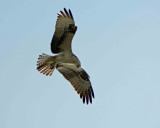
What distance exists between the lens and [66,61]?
46.7 ft

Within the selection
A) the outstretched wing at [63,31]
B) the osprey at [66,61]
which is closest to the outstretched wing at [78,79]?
the osprey at [66,61]

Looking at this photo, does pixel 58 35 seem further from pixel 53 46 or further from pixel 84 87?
pixel 84 87

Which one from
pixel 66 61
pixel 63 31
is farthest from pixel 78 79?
pixel 63 31

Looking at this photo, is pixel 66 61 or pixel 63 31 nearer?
pixel 63 31

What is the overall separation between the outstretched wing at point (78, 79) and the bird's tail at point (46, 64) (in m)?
0.24

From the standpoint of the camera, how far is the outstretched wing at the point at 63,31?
44.7 feet

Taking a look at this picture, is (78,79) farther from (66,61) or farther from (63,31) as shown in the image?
(63,31)

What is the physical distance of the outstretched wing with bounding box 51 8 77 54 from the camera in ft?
44.7

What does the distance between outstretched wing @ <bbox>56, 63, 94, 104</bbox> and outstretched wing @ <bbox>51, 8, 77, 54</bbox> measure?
2.46ft

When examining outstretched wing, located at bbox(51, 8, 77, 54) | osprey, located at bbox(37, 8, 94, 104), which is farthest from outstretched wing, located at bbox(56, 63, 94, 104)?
outstretched wing, located at bbox(51, 8, 77, 54)

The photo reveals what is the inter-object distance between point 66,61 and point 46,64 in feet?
2.42

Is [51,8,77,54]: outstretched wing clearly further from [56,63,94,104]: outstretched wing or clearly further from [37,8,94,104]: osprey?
[56,63,94,104]: outstretched wing

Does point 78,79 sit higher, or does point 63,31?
point 63,31

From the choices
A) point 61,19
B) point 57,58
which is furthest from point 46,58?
point 61,19
